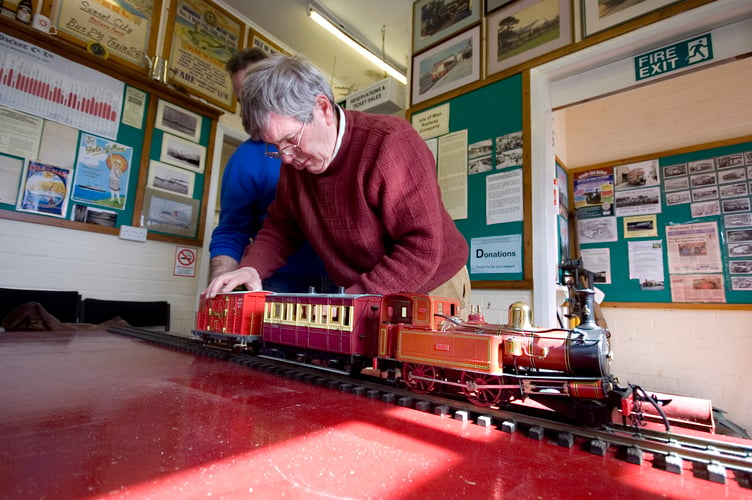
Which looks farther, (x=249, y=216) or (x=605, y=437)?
(x=249, y=216)

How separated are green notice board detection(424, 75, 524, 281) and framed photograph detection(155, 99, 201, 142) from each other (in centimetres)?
413

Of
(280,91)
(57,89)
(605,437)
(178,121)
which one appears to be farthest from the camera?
(178,121)

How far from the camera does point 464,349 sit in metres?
1.18

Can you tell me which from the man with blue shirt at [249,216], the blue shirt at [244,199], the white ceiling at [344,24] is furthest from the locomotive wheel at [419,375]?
the white ceiling at [344,24]

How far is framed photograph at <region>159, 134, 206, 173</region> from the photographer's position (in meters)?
5.40

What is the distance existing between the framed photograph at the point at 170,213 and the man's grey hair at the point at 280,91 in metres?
4.22

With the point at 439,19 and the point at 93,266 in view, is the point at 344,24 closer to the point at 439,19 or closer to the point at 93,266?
the point at 439,19

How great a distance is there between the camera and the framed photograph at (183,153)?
5402 mm

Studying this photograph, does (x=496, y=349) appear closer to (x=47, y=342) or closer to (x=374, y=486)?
(x=374, y=486)

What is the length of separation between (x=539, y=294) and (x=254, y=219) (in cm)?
271

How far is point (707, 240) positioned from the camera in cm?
480

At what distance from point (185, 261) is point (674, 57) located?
634 centimetres

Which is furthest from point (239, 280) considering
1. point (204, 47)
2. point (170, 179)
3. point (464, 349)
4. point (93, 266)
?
→ point (204, 47)

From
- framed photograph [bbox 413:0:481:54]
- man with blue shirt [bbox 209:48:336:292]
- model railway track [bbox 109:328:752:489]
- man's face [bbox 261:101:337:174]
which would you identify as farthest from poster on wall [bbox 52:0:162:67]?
model railway track [bbox 109:328:752:489]
